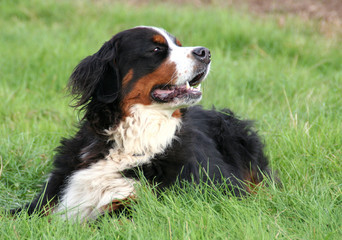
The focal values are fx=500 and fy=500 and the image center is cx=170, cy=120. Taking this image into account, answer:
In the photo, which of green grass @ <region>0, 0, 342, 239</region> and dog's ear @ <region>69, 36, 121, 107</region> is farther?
dog's ear @ <region>69, 36, 121, 107</region>

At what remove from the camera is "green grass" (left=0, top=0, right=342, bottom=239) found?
2.77 metres

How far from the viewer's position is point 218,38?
751 cm

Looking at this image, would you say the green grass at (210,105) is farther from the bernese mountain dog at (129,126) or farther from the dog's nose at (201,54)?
the dog's nose at (201,54)

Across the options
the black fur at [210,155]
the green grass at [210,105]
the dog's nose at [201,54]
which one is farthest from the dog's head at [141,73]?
the green grass at [210,105]

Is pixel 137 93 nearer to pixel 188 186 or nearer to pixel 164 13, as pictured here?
pixel 188 186

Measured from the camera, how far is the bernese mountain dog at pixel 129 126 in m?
3.19

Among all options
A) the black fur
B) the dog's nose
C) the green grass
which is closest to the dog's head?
the dog's nose

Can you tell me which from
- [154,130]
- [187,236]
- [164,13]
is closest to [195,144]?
[154,130]

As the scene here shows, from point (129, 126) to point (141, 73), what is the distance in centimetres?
36

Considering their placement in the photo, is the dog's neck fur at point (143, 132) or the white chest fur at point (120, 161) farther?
the dog's neck fur at point (143, 132)

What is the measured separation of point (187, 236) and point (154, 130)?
971 mm

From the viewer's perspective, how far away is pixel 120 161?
3.23 metres

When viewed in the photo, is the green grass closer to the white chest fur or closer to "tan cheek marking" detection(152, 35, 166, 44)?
the white chest fur

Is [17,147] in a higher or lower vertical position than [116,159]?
lower
